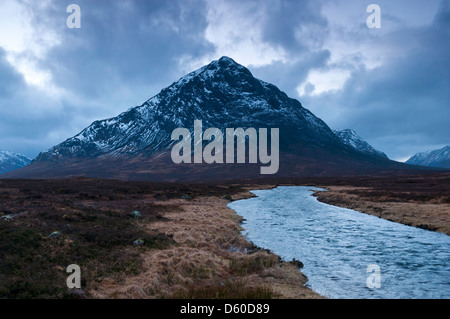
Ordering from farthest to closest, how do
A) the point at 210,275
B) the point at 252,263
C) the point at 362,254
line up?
1. the point at 362,254
2. the point at 252,263
3. the point at 210,275

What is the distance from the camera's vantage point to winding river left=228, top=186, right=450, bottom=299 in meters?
12.7

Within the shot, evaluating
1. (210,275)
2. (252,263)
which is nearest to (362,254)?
(252,263)

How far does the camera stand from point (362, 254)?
18.0 meters

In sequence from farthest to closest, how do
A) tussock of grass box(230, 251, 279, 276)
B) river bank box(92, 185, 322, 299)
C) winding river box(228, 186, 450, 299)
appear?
tussock of grass box(230, 251, 279, 276) → winding river box(228, 186, 450, 299) → river bank box(92, 185, 322, 299)

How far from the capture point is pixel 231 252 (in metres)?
18.9

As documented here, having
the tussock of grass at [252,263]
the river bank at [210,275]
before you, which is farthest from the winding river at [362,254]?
the tussock of grass at [252,263]

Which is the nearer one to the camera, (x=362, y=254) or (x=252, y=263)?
(x=252, y=263)

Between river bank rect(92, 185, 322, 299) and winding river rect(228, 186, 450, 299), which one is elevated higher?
river bank rect(92, 185, 322, 299)

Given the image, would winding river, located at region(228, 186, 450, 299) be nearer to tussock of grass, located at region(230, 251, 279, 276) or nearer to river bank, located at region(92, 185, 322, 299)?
river bank, located at region(92, 185, 322, 299)

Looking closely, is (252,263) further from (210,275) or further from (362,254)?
(362,254)

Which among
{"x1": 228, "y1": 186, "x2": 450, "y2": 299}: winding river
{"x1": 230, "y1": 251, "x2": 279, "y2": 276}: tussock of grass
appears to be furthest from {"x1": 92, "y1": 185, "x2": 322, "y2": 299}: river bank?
{"x1": 228, "y1": 186, "x2": 450, "y2": 299}: winding river
